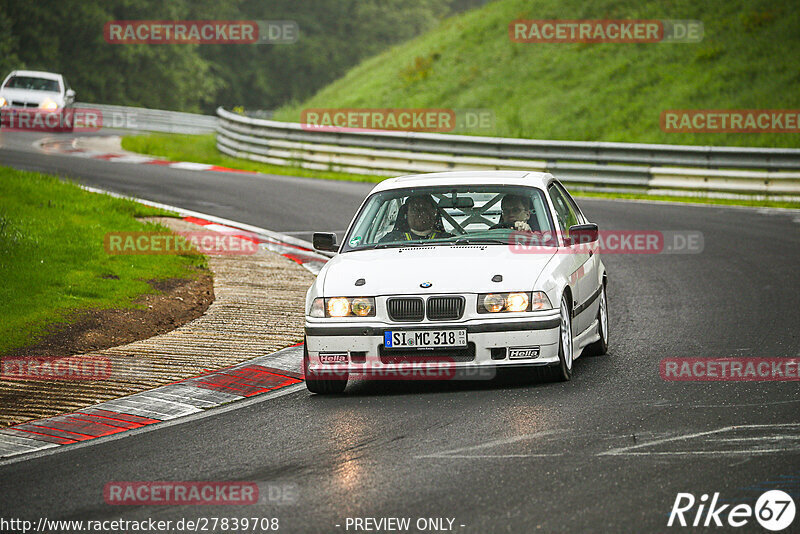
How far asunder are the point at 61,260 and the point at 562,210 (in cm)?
630

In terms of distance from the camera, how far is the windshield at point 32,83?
108ft

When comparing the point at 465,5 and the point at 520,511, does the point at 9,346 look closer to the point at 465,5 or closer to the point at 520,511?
the point at 520,511

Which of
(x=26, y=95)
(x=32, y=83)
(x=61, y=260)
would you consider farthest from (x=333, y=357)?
(x=32, y=83)

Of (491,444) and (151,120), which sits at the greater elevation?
(151,120)

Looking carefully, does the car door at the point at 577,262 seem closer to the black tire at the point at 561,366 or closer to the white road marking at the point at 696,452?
the black tire at the point at 561,366

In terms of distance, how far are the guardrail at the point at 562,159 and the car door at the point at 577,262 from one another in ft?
42.9

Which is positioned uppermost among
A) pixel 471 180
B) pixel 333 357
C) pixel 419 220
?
pixel 471 180

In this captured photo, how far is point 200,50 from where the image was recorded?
66125mm

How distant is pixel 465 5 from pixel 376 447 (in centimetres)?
9158

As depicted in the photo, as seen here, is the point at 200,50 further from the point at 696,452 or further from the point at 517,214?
the point at 696,452

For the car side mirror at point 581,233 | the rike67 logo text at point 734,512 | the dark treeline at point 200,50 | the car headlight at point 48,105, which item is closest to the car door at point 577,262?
the car side mirror at point 581,233

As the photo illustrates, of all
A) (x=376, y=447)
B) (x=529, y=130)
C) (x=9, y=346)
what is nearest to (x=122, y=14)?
(x=529, y=130)

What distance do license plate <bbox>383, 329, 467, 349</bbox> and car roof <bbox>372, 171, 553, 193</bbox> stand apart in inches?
69.1

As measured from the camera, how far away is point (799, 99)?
27.2 m
